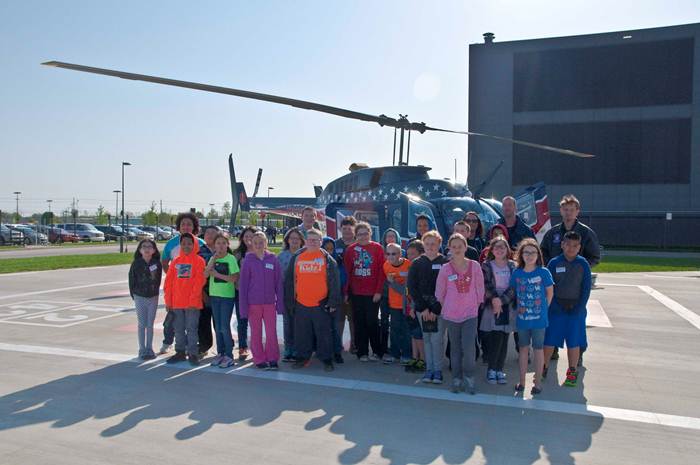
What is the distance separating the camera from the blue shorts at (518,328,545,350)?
5.42m

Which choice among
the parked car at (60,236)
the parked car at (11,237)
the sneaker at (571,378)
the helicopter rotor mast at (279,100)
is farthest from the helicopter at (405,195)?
the parked car at (60,236)

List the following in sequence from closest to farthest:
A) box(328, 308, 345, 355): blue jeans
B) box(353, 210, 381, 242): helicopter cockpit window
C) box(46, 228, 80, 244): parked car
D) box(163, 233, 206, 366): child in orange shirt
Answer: box(163, 233, 206, 366): child in orange shirt
box(328, 308, 345, 355): blue jeans
box(353, 210, 381, 242): helicopter cockpit window
box(46, 228, 80, 244): parked car

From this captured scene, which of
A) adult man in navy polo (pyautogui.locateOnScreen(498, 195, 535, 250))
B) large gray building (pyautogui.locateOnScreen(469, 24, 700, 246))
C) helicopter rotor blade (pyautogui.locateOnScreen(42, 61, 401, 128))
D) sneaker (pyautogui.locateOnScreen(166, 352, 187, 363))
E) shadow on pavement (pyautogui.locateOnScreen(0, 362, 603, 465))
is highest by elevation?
large gray building (pyautogui.locateOnScreen(469, 24, 700, 246))

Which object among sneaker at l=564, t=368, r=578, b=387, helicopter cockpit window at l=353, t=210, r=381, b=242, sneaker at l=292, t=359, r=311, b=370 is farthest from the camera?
helicopter cockpit window at l=353, t=210, r=381, b=242

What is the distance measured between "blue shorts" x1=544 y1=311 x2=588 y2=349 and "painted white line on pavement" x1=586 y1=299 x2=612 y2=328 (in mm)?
3692

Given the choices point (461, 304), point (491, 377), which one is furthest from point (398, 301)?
point (491, 377)

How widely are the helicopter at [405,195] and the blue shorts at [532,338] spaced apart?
8.69ft

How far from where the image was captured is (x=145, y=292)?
21.6 ft

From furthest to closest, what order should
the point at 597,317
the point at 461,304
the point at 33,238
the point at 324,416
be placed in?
the point at 33,238, the point at 597,317, the point at 461,304, the point at 324,416

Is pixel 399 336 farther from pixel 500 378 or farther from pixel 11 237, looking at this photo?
pixel 11 237

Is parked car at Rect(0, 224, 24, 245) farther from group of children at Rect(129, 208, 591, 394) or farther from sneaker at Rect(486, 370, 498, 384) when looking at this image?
sneaker at Rect(486, 370, 498, 384)

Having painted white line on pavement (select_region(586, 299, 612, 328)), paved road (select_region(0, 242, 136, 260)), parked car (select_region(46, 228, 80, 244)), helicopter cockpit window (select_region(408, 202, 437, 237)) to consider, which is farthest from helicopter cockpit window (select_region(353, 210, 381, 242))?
parked car (select_region(46, 228, 80, 244))

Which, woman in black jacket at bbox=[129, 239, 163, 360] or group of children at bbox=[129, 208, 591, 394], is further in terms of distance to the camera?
woman in black jacket at bbox=[129, 239, 163, 360]

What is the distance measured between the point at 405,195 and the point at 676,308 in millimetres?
6488
